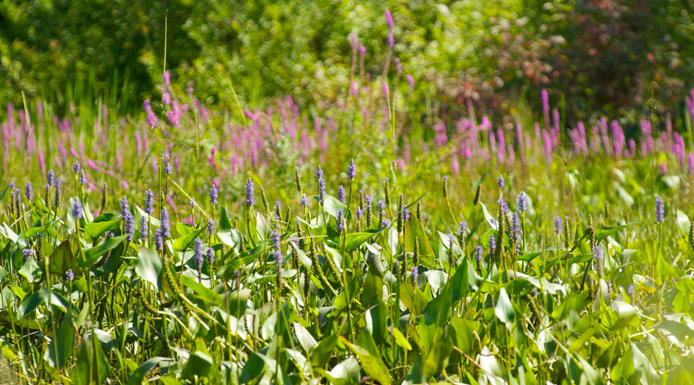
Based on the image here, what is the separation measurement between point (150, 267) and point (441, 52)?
17.8 feet

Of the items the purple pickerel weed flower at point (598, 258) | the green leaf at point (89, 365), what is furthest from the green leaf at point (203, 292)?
the purple pickerel weed flower at point (598, 258)

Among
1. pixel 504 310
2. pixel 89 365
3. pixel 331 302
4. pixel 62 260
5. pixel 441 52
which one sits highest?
pixel 62 260

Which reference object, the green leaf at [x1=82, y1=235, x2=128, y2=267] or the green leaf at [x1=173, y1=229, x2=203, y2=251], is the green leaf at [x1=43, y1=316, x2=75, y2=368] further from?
the green leaf at [x1=173, y1=229, x2=203, y2=251]

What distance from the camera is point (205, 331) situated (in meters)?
1.96

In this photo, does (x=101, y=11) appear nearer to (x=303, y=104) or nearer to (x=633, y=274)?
(x=303, y=104)

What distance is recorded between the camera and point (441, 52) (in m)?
6.89

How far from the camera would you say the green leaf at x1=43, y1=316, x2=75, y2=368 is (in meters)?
1.78

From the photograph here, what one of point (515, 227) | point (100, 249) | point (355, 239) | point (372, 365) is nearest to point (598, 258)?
point (515, 227)

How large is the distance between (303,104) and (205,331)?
201 inches

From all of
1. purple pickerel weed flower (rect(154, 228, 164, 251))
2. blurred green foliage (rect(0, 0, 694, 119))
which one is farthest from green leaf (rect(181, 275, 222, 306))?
blurred green foliage (rect(0, 0, 694, 119))

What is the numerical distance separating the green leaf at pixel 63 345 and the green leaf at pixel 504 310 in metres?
1.04

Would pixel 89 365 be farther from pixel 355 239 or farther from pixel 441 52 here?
pixel 441 52

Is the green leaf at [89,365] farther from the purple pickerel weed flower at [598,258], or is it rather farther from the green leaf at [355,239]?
the purple pickerel weed flower at [598,258]

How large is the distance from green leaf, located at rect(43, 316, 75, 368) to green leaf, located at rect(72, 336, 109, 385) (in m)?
0.08
